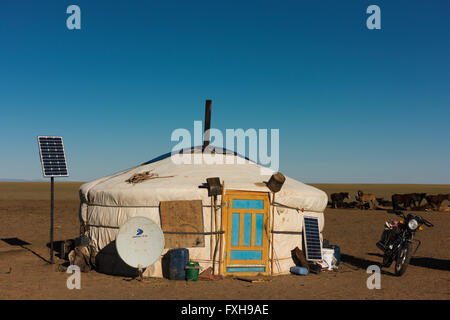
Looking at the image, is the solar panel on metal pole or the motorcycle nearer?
the motorcycle

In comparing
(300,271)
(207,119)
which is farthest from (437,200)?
(300,271)

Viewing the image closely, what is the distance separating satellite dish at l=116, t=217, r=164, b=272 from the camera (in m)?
8.59

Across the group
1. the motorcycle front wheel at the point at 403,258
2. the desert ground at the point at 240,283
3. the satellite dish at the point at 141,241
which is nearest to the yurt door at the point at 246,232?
the desert ground at the point at 240,283

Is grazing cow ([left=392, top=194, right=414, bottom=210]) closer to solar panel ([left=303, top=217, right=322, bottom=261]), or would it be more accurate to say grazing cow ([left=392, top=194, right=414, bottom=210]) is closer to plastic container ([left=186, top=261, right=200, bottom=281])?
solar panel ([left=303, top=217, right=322, bottom=261])

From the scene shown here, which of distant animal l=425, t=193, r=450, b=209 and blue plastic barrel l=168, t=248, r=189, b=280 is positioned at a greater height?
blue plastic barrel l=168, t=248, r=189, b=280

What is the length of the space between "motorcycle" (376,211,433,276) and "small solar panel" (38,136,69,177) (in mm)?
7664

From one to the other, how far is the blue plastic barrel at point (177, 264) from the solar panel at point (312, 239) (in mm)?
2790

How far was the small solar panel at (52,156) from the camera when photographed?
10.6m

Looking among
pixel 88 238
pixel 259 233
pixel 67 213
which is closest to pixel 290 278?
pixel 259 233

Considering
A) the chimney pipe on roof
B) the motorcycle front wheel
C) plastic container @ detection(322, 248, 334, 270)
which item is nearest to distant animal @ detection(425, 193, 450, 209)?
the motorcycle front wheel

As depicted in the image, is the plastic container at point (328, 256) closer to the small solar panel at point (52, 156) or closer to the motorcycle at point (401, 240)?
the motorcycle at point (401, 240)

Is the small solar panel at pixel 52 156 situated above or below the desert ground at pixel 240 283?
above

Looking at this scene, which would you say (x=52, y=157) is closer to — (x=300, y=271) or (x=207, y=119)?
(x=207, y=119)
